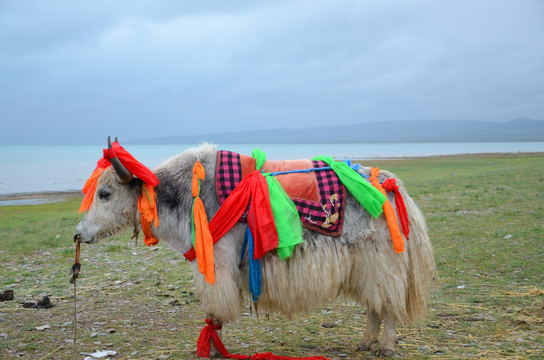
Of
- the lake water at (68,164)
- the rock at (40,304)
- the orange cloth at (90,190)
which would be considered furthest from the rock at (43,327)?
the lake water at (68,164)

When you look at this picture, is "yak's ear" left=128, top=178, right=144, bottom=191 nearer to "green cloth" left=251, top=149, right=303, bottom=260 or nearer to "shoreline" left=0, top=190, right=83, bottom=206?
"green cloth" left=251, top=149, right=303, bottom=260

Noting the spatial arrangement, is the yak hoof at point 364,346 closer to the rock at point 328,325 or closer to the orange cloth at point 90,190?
the rock at point 328,325

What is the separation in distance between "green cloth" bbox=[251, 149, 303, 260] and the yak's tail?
1089 millimetres

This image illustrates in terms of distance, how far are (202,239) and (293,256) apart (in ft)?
2.70

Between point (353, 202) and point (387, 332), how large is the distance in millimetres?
1290

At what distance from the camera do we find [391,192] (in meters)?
4.80

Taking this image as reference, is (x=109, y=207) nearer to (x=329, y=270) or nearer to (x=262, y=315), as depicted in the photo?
(x=329, y=270)

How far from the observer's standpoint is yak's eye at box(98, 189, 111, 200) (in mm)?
4793

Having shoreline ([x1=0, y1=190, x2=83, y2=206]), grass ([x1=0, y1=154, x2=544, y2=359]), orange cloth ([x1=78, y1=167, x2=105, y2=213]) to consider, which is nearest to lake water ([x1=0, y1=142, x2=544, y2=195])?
shoreline ([x1=0, y1=190, x2=83, y2=206])

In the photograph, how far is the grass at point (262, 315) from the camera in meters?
5.02

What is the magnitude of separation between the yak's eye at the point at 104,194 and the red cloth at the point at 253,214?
1088 millimetres

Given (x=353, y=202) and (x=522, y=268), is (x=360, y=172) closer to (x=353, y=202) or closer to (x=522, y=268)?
(x=353, y=202)

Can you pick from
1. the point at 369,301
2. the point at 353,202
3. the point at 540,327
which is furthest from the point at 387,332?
the point at 540,327

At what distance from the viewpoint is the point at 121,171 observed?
458cm
